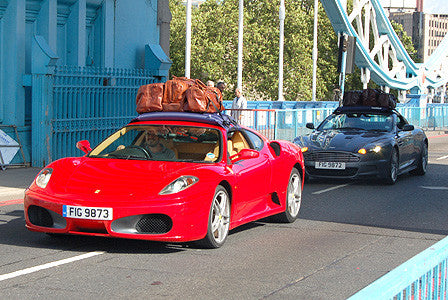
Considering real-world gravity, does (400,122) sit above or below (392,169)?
above

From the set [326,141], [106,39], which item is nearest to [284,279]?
[326,141]

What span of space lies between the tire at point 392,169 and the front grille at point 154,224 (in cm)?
832

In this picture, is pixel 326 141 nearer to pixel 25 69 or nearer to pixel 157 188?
pixel 25 69

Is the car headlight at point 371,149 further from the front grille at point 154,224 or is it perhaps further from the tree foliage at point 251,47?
the tree foliage at point 251,47

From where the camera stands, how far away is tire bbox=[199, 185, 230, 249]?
25.9ft

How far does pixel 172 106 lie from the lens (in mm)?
9805

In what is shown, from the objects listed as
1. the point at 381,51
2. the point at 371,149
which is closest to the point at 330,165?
the point at 371,149

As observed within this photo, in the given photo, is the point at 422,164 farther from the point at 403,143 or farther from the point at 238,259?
the point at 238,259

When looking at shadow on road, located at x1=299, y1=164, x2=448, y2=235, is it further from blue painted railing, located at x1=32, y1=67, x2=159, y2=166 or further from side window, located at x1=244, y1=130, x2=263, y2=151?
blue painted railing, located at x1=32, y1=67, x2=159, y2=166

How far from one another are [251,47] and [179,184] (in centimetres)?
6948

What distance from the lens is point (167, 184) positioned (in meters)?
7.70

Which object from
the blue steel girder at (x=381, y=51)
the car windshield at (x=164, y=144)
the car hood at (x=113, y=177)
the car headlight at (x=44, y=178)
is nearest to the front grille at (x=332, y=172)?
the car windshield at (x=164, y=144)

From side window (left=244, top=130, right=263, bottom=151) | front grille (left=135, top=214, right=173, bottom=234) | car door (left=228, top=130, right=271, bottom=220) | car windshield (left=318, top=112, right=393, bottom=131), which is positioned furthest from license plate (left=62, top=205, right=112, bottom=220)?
car windshield (left=318, top=112, right=393, bottom=131)

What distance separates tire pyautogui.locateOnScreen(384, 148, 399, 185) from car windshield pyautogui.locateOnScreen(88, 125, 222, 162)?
6877 mm
